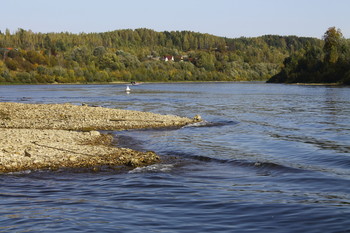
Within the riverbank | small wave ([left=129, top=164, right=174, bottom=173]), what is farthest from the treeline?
small wave ([left=129, top=164, right=174, bottom=173])

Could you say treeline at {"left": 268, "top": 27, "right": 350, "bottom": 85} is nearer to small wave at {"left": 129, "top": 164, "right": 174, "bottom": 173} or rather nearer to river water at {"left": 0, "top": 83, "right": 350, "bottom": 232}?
river water at {"left": 0, "top": 83, "right": 350, "bottom": 232}

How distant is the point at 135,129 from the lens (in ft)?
92.5

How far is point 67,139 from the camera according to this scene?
822 inches

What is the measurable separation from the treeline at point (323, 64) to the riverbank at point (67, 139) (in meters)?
108

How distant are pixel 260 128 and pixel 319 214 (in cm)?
1992

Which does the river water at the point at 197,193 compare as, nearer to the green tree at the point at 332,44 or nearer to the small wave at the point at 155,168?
the small wave at the point at 155,168

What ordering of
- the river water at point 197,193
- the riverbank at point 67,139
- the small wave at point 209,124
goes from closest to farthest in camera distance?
the river water at point 197,193
the riverbank at point 67,139
the small wave at point 209,124

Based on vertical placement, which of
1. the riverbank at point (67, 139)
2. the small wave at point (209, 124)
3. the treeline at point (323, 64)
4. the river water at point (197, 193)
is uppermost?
the treeline at point (323, 64)

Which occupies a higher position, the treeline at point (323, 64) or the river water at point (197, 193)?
the treeline at point (323, 64)

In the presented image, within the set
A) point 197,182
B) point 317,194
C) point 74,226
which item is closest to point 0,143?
point 197,182

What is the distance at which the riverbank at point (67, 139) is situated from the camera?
16219mm

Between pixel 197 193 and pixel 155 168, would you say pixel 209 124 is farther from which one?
pixel 197 193

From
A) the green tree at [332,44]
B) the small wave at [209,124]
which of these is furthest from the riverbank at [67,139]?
the green tree at [332,44]

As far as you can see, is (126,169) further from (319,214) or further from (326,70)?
(326,70)
